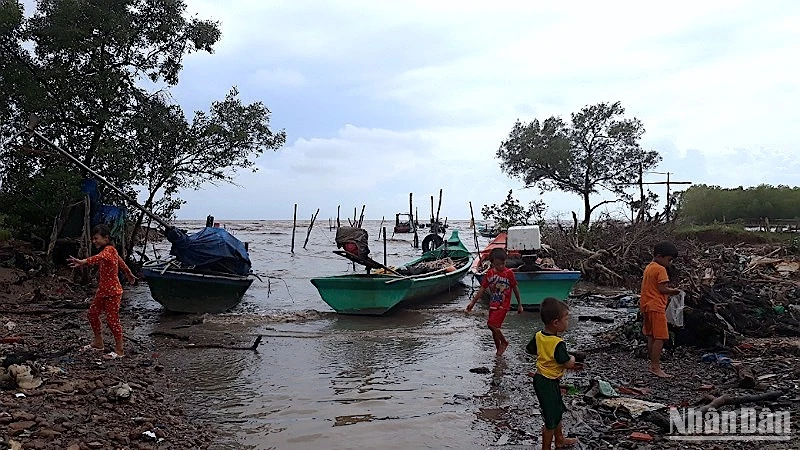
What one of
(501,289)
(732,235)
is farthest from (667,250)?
(732,235)

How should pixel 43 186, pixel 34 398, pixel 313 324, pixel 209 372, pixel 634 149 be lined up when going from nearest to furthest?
pixel 34 398 < pixel 209 372 < pixel 313 324 < pixel 43 186 < pixel 634 149

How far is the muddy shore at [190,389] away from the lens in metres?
4.84

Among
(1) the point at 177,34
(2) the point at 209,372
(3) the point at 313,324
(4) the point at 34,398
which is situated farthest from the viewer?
(1) the point at 177,34

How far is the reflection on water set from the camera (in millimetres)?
5613

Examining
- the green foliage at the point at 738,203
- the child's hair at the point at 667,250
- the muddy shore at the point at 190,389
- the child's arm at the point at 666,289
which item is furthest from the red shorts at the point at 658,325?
the green foliage at the point at 738,203

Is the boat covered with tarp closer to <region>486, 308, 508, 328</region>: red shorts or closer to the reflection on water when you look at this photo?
the reflection on water

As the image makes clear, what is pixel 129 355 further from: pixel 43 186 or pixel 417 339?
pixel 43 186

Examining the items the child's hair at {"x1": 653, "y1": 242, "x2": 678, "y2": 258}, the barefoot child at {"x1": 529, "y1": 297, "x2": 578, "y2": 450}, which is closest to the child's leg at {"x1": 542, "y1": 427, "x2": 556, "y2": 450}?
the barefoot child at {"x1": 529, "y1": 297, "x2": 578, "y2": 450}

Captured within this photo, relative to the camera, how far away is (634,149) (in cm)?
3438

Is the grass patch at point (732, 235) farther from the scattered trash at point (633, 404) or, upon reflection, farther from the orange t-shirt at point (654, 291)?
the scattered trash at point (633, 404)

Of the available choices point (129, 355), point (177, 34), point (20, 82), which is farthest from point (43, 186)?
point (129, 355)

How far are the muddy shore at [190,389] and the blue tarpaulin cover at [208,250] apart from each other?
2797 mm

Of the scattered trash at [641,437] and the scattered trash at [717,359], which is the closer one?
the scattered trash at [641,437]

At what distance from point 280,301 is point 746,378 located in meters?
12.1
